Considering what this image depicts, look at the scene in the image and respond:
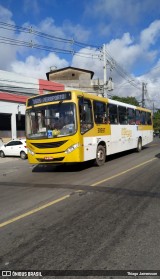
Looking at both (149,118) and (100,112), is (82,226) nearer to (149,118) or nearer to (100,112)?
(100,112)

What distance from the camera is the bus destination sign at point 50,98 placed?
39.5 ft

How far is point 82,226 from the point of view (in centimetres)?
540

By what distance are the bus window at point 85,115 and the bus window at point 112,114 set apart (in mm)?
2545

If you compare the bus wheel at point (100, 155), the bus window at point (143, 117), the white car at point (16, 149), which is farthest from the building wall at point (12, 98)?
the bus wheel at point (100, 155)

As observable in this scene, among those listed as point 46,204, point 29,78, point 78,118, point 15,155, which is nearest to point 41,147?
point 78,118

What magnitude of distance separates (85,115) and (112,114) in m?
3.67

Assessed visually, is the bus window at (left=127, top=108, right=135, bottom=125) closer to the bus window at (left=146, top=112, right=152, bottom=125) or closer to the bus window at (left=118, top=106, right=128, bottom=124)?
the bus window at (left=118, top=106, right=128, bottom=124)

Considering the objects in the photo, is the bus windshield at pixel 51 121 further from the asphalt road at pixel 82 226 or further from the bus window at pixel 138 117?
the bus window at pixel 138 117

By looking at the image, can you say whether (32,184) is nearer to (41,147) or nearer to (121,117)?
(41,147)

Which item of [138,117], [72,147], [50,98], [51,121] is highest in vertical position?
[50,98]

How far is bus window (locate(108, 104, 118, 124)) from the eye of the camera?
1530 cm

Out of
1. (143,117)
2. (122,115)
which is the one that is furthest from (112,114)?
(143,117)

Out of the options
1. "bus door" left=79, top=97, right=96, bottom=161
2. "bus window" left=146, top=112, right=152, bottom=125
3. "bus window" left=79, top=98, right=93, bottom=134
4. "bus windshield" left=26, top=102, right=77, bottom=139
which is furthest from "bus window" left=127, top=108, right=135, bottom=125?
"bus windshield" left=26, top=102, right=77, bottom=139

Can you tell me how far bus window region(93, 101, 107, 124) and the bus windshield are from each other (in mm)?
1841
